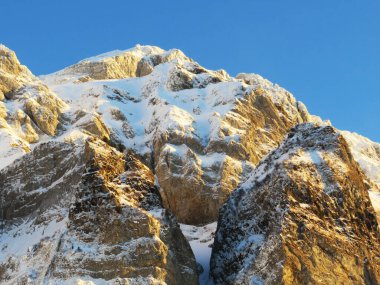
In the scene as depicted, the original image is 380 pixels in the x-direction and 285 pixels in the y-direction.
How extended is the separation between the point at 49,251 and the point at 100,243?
6.72 metres

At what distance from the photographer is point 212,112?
119 meters

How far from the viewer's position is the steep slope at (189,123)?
9931cm

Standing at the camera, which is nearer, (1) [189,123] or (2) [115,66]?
(1) [189,123]

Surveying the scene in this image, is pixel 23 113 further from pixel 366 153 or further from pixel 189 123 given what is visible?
pixel 366 153

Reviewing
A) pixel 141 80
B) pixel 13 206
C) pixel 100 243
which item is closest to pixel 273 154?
pixel 100 243

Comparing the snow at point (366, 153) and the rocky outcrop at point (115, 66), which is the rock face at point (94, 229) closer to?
the snow at point (366, 153)

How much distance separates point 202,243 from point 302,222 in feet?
80.4

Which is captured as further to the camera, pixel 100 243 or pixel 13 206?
pixel 13 206

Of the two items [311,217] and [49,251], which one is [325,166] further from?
[49,251]

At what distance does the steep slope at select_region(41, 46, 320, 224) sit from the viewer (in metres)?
99.3

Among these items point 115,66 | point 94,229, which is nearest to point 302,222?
point 94,229

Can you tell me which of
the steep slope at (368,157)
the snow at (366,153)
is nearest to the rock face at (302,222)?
the steep slope at (368,157)

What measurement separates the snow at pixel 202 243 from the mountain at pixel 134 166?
256 mm

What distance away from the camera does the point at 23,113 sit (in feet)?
384
